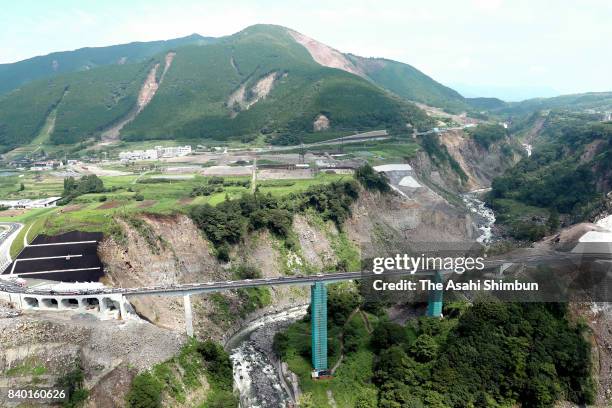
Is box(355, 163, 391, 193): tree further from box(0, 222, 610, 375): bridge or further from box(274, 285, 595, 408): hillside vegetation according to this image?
box(0, 222, 610, 375): bridge

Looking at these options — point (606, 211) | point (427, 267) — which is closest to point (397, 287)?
point (427, 267)

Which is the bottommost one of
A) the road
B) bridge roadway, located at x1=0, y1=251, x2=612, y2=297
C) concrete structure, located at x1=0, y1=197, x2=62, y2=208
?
bridge roadway, located at x1=0, y1=251, x2=612, y2=297

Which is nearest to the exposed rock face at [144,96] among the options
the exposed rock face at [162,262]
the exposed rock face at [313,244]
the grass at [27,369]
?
the exposed rock face at [313,244]

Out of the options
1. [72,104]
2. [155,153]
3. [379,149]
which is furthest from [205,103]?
[379,149]

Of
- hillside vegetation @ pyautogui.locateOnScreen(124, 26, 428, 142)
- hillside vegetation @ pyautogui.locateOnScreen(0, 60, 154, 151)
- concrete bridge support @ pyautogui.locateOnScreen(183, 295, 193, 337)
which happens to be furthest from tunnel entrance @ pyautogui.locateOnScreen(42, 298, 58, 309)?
hillside vegetation @ pyautogui.locateOnScreen(0, 60, 154, 151)

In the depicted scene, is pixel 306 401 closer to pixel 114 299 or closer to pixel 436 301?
pixel 436 301

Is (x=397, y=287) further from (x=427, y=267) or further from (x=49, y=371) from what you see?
(x=49, y=371)

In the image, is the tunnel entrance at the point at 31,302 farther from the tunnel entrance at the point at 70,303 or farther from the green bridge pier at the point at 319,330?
the green bridge pier at the point at 319,330
